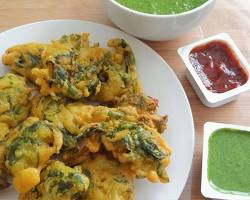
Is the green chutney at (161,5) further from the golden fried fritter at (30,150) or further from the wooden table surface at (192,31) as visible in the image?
the golden fried fritter at (30,150)

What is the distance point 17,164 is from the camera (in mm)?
1478

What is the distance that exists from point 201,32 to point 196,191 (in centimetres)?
76

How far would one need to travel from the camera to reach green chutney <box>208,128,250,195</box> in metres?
1.66

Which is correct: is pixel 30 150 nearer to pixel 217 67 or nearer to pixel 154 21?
pixel 154 21

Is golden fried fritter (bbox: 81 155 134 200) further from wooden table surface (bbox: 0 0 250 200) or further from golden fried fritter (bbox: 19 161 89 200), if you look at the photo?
wooden table surface (bbox: 0 0 250 200)

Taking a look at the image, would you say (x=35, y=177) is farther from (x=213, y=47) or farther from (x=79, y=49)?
(x=213, y=47)

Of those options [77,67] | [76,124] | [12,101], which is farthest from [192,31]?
[12,101]

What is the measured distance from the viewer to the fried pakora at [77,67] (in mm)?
1668

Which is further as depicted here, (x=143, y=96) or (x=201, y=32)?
(x=201, y=32)

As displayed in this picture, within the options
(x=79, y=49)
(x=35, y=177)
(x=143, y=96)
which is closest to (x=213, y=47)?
(x=143, y=96)

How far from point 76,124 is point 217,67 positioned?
0.63 m

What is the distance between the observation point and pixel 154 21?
1803 mm

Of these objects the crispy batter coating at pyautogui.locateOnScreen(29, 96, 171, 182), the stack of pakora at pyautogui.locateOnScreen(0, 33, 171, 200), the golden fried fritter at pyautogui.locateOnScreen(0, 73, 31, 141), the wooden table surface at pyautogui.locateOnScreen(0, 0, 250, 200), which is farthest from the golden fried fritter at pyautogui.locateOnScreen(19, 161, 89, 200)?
the wooden table surface at pyautogui.locateOnScreen(0, 0, 250, 200)

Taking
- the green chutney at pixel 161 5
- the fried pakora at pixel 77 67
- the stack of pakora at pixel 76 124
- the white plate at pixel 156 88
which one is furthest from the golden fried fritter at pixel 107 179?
the green chutney at pixel 161 5
